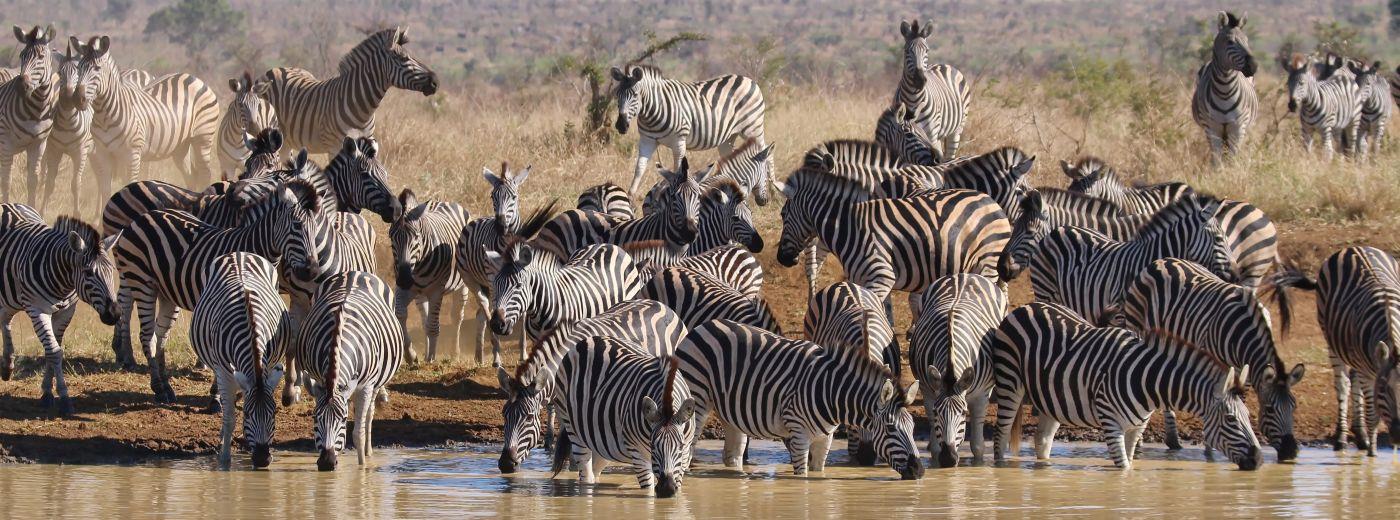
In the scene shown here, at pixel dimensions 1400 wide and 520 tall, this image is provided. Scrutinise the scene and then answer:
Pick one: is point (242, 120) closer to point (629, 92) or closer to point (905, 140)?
point (629, 92)

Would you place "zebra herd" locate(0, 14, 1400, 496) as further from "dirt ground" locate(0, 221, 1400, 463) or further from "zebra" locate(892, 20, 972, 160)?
"zebra" locate(892, 20, 972, 160)

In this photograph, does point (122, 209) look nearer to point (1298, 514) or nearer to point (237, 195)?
point (237, 195)

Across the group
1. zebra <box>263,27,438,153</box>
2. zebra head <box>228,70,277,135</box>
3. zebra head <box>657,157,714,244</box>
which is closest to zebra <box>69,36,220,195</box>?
zebra head <box>228,70,277,135</box>

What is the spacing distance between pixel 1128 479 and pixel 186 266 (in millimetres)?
6431

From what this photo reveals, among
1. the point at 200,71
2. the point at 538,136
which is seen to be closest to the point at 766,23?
the point at 200,71

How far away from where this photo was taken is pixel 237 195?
42.8 feet

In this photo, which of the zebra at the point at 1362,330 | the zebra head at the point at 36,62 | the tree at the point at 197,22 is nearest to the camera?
the zebra at the point at 1362,330

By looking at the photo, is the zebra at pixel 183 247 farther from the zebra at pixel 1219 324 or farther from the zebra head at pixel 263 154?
the zebra at pixel 1219 324

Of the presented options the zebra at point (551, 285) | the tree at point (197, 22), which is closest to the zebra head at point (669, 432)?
the zebra at point (551, 285)

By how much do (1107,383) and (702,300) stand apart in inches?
109

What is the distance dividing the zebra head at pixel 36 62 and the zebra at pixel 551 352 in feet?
25.8

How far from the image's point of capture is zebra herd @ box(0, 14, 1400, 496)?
A: 9742 millimetres

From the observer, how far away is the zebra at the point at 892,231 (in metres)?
12.8

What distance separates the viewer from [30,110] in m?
16.7
